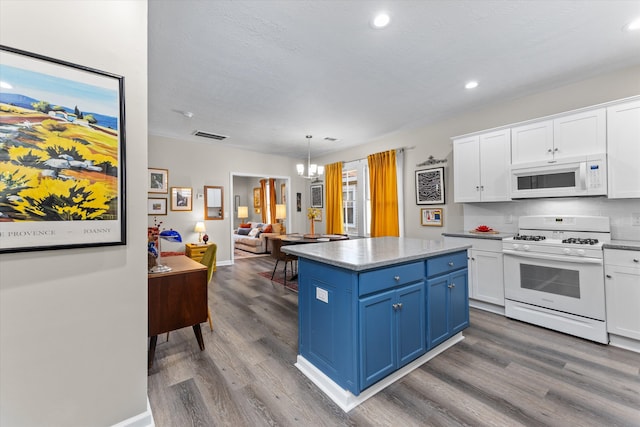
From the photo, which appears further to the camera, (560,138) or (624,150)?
(560,138)

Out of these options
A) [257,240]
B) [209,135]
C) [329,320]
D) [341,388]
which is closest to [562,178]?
[329,320]

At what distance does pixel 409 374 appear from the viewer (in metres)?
2.09

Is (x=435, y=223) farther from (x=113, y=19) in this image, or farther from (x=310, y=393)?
(x=113, y=19)

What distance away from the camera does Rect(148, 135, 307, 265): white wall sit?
5391 mm

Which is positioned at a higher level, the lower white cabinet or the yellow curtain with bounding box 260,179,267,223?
the yellow curtain with bounding box 260,179,267,223

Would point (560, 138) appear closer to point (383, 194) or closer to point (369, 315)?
point (383, 194)

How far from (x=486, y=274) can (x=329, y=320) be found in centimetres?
248

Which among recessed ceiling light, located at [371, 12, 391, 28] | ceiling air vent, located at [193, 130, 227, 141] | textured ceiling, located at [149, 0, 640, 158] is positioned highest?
ceiling air vent, located at [193, 130, 227, 141]

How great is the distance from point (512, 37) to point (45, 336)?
3780mm

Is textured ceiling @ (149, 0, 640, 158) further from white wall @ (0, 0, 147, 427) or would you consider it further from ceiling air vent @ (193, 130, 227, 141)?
ceiling air vent @ (193, 130, 227, 141)

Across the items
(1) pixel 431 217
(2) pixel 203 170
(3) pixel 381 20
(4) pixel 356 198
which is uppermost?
(3) pixel 381 20

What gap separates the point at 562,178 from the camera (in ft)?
9.78

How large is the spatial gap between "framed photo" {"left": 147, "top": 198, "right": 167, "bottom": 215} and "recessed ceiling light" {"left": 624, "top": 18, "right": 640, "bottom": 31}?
261 inches

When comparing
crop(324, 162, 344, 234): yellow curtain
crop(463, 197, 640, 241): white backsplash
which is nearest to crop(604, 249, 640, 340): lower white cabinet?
crop(463, 197, 640, 241): white backsplash
